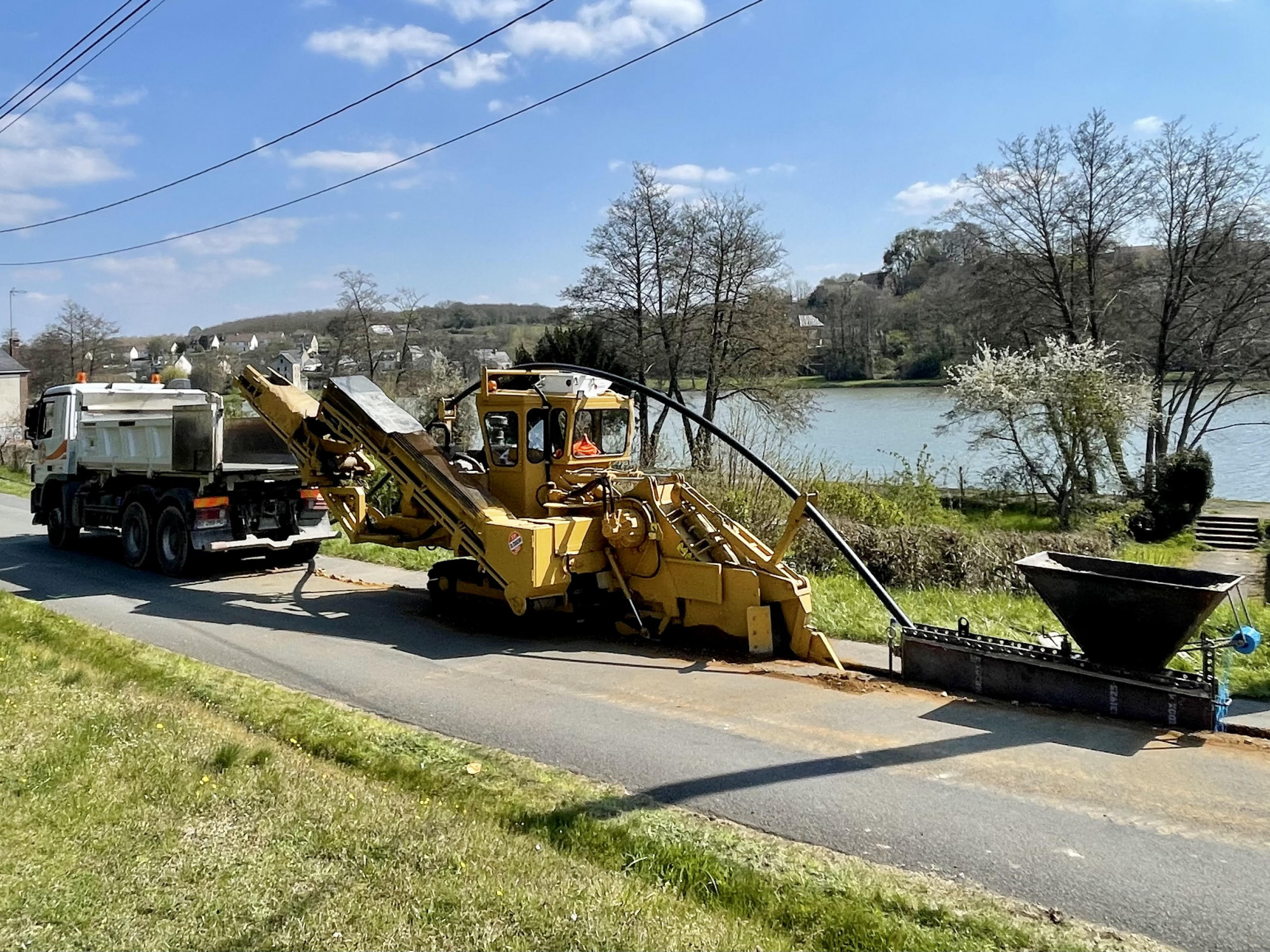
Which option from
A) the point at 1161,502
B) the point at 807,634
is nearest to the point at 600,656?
the point at 807,634


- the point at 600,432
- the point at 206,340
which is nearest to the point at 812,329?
the point at 600,432

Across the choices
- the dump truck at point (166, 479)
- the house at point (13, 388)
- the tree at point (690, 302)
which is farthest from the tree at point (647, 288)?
the house at point (13, 388)

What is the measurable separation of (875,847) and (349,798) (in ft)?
9.39

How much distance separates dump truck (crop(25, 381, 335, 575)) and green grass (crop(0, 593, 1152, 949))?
7.38 m

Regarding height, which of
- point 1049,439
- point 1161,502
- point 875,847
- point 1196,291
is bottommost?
point 875,847

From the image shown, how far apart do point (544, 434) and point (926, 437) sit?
1031 inches

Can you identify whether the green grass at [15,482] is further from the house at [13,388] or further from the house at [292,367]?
the house at [13,388]

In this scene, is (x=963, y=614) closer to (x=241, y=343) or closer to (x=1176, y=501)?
(x=1176, y=501)

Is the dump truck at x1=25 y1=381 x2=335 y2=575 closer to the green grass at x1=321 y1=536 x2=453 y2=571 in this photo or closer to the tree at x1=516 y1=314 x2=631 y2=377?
the green grass at x1=321 y1=536 x2=453 y2=571

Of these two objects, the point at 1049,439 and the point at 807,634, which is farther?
the point at 1049,439

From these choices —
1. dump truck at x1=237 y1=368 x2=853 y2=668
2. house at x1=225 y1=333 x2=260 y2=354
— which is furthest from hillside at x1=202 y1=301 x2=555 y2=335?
dump truck at x1=237 y1=368 x2=853 y2=668

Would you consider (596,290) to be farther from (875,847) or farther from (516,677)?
(875,847)

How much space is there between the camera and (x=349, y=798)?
552 centimetres

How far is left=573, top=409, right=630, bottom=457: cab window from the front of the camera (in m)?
10.9
